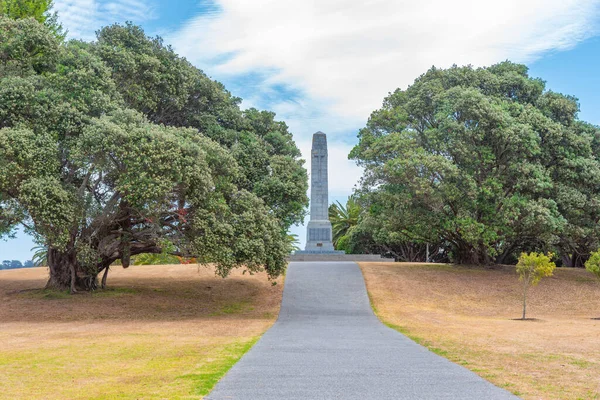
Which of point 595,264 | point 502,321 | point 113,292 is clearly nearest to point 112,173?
point 113,292

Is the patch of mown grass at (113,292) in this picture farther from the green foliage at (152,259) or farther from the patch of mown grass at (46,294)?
the green foliage at (152,259)

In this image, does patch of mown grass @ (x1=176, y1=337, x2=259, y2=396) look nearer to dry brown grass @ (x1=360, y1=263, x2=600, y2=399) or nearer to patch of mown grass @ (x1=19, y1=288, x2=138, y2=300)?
dry brown grass @ (x1=360, y1=263, x2=600, y2=399)

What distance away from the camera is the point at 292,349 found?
12.6 metres

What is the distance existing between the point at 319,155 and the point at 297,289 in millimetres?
11753

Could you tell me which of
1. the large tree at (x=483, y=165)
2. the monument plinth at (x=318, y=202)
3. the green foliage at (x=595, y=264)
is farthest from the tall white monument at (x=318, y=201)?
the green foliage at (x=595, y=264)

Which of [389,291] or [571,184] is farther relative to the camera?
[571,184]

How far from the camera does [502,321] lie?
23594 mm

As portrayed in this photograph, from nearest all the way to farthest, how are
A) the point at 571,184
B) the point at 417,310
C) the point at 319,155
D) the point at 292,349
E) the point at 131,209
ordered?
the point at 292,349
the point at 131,209
the point at 417,310
the point at 571,184
the point at 319,155

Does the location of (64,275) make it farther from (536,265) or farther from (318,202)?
(536,265)

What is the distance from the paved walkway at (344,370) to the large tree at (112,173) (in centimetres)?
571

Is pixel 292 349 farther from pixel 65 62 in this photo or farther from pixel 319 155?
pixel 319 155

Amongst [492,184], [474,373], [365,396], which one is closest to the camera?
[365,396]

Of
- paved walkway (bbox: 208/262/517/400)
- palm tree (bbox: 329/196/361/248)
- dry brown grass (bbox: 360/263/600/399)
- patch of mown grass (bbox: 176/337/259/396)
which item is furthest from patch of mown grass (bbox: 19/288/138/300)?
palm tree (bbox: 329/196/361/248)

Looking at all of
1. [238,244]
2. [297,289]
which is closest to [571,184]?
[297,289]
